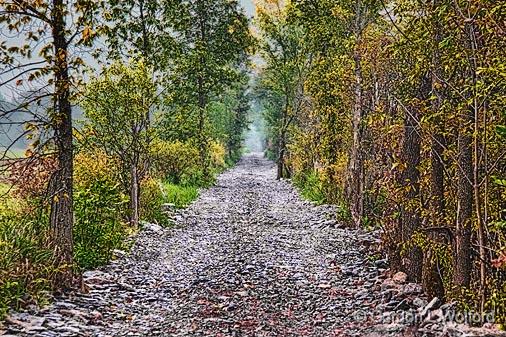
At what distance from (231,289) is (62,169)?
3086mm

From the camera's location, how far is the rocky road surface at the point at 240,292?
21.6 ft

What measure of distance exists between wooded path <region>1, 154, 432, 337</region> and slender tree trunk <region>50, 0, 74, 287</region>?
553mm

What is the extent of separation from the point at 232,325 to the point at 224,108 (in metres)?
38.7

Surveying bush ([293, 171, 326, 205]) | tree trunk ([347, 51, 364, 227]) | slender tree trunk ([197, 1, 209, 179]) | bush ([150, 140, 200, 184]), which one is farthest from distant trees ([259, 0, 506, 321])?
slender tree trunk ([197, 1, 209, 179])

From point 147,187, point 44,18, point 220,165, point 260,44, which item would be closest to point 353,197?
point 147,187

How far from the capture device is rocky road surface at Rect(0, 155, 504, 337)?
21.6 ft

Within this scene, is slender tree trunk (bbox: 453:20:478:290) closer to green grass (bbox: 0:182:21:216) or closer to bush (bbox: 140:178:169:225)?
green grass (bbox: 0:182:21:216)

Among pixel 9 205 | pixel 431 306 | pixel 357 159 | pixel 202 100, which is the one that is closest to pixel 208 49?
pixel 202 100

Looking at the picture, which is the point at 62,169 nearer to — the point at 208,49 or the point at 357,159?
the point at 357,159

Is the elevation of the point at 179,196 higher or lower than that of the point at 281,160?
lower

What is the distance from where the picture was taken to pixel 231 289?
27.7ft

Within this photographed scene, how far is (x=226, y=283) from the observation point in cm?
879

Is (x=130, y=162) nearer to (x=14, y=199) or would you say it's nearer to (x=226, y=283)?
(x=14, y=199)

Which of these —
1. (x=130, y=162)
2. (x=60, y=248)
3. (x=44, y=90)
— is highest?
(x=44, y=90)
